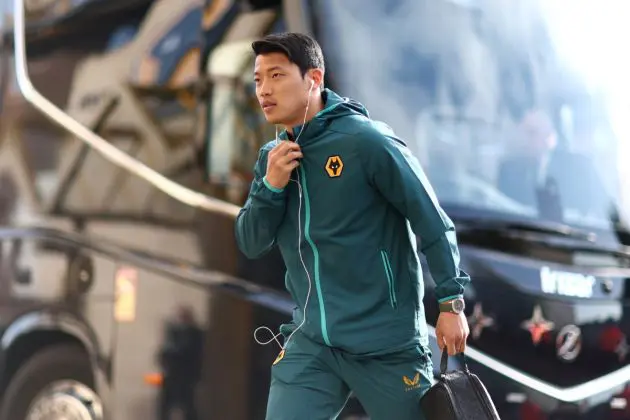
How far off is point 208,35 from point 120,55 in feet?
1.61

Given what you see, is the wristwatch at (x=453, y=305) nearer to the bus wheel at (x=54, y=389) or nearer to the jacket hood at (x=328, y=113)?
the jacket hood at (x=328, y=113)

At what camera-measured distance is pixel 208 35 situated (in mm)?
4234

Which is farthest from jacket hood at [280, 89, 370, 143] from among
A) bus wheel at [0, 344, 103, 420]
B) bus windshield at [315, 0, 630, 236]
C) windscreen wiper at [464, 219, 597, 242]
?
bus wheel at [0, 344, 103, 420]

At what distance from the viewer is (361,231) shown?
2.90 meters

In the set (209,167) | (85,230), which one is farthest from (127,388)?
(209,167)

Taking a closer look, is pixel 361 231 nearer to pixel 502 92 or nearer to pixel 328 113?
pixel 328 113

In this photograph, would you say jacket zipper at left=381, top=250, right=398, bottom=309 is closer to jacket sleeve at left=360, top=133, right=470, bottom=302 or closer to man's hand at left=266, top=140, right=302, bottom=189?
jacket sleeve at left=360, top=133, right=470, bottom=302

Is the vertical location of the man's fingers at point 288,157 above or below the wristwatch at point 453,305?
above

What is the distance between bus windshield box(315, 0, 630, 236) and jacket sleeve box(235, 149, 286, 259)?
49.8 inches

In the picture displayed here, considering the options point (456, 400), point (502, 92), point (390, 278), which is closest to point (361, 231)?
point (390, 278)

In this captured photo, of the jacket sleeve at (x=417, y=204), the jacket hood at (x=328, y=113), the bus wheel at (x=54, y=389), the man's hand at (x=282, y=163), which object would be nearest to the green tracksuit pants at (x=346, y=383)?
the jacket sleeve at (x=417, y=204)

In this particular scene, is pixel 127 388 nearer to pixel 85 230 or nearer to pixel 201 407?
pixel 201 407

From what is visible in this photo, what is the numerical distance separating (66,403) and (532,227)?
229cm

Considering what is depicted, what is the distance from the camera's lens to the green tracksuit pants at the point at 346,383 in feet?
9.45
